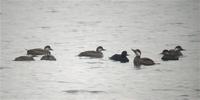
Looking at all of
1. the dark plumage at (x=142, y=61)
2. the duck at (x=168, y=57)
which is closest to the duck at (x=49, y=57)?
the dark plumage at (x=142, y=61)

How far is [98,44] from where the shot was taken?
107 ft

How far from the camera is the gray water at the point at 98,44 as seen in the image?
2262 cm

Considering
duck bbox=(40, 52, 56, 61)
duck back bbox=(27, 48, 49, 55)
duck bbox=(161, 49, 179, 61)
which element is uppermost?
duck back bbox=(27, 48, 49, 55)

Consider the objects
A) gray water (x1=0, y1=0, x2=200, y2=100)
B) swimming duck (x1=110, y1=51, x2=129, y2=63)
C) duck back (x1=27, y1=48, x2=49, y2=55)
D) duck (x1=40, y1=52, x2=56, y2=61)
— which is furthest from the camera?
duck back (x1=27, y1=48, x2=49, y2=55)

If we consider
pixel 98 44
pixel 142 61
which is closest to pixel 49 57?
pixel 142 61

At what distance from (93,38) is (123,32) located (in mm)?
2491

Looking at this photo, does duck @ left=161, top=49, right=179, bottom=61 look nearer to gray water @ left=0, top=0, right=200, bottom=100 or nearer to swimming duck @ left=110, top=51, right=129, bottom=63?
gray water @ left=0, top=0, right=200, bottom=100

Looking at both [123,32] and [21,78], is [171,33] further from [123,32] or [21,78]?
[21,78]

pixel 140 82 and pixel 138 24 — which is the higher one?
pixel 138 24

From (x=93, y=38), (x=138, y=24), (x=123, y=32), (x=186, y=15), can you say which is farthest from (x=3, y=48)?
(x=186, y=15)

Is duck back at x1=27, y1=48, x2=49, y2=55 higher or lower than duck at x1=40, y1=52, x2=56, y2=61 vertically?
higher

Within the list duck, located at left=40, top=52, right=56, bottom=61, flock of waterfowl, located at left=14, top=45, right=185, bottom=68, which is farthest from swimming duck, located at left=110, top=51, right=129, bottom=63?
duck, located at left=40, top=52, right=56, bottom=61

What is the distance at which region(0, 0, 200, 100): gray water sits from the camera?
22625 millimetres

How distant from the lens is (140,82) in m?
23.8
